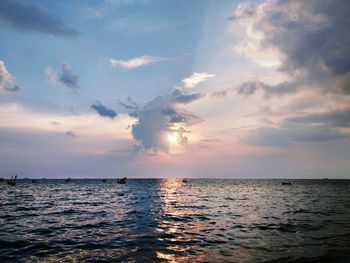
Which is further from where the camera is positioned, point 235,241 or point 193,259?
point 235,241

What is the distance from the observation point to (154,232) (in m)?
26.1

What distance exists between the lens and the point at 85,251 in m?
19.1

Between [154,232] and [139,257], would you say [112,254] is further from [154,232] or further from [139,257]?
[154,232]

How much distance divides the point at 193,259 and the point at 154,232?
31.3 ft

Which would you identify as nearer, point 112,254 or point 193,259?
point 193,259

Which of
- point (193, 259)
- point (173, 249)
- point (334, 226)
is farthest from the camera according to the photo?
point (334, 226)

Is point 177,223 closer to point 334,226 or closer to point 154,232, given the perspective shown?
point 154,232

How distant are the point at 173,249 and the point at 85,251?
5.68 metres

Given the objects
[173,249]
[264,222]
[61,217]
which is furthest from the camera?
[61,217]

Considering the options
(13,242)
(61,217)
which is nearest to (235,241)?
(13,242)

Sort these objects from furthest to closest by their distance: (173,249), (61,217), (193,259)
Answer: (61,217), (173,249), (193,259)

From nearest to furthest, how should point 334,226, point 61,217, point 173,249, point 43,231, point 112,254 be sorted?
point 112,254
point 173,249
point 43,231
point 334,226
point 61,217

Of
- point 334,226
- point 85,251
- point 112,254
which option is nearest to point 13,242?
point 85,251

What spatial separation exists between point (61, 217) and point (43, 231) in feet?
31.0
